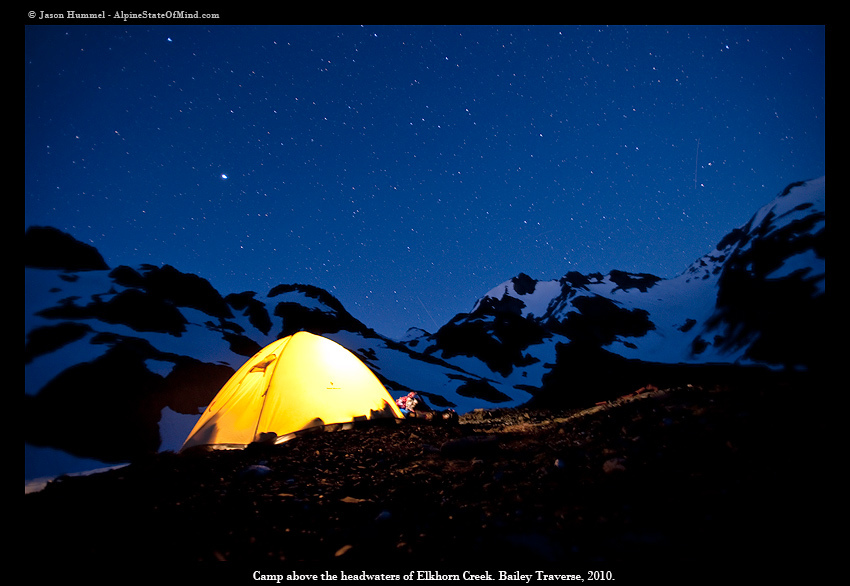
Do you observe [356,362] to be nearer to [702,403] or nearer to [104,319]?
[702,403]

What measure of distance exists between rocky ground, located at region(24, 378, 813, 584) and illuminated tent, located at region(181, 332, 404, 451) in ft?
7.76

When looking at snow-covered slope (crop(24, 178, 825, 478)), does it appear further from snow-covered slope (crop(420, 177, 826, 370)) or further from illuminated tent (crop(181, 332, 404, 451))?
illuminated tent (crop(181, 332, 404, 451))

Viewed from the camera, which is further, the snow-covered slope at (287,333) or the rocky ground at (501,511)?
the snow-covered slope at (287,333)

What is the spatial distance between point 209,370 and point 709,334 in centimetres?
18264

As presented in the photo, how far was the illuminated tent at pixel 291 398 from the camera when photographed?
7098 millimetres

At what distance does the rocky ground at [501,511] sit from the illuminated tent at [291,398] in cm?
236

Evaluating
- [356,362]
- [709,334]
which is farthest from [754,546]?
[709,334]

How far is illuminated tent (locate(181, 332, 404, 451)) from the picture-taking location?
7.10 meters

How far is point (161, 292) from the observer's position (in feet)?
205

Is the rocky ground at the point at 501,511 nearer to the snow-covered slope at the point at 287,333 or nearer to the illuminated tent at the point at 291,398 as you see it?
the illuminated tent at the point at 291,398

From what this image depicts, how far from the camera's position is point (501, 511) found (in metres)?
3.09
